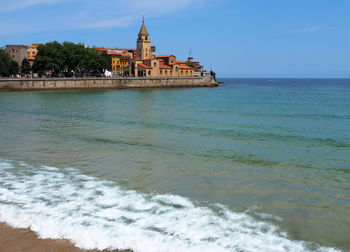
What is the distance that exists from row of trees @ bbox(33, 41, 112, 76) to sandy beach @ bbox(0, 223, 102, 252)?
5720 cm

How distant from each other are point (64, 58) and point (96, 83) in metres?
7.61

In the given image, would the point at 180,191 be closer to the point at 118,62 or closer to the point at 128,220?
the point at 128,220

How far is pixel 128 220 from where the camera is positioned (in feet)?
18.1

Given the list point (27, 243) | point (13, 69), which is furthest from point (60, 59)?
point (27, 243)

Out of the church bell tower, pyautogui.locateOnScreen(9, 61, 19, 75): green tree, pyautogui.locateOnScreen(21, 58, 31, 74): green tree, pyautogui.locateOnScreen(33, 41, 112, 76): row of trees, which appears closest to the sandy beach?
pyautogui.locateOnScreen(33, 41, 112, 76): row of trees

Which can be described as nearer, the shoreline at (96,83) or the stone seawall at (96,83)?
the stone seawall at (96,83)

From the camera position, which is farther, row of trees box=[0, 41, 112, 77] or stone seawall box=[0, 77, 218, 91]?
row of trees box=[0, 41, 112, 77]

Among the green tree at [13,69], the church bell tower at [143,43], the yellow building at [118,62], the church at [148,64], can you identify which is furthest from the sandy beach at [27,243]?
the yellow building at [118,62]

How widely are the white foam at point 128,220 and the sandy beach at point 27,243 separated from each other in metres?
0.14

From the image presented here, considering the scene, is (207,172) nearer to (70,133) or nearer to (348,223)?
(348,223)

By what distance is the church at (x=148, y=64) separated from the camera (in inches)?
3006

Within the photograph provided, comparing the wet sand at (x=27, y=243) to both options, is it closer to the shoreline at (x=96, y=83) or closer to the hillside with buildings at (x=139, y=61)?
the shoreline at (x=96, y=83)

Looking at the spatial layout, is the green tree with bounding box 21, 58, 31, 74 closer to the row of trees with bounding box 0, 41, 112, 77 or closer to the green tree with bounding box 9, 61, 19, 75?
the green tree with bounding box 9, 61, 19, 75

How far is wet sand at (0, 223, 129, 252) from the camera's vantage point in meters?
4.48
